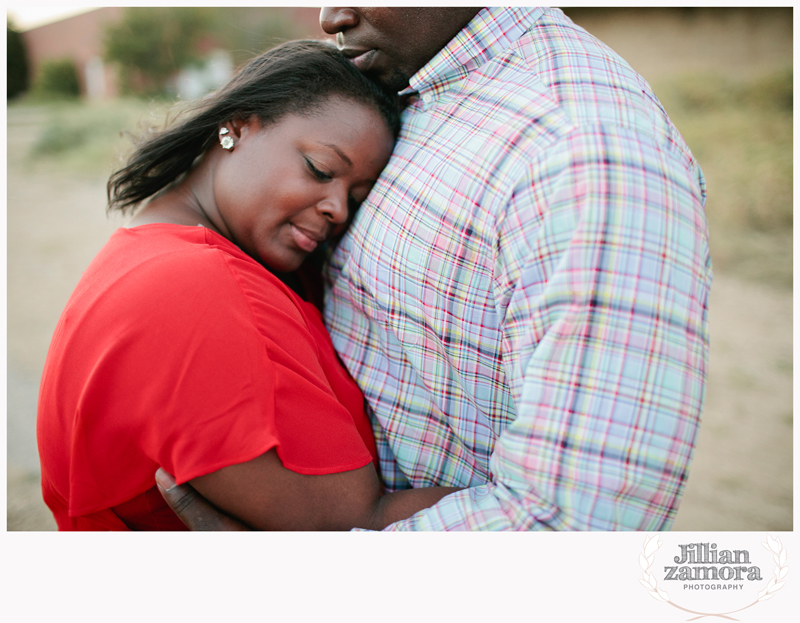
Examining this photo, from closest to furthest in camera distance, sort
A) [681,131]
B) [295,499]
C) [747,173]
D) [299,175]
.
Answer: [295,499]
[299,175]
[747,173]
[681,131]

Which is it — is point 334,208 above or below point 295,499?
above

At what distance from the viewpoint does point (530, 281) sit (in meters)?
1.08

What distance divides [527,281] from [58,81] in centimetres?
1070

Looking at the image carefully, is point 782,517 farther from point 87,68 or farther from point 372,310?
point 87,68

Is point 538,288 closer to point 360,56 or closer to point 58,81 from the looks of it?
point 360,56

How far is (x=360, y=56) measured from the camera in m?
1.59

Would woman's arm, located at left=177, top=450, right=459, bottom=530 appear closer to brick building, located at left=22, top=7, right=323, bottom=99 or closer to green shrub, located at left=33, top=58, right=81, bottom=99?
brick building, located at left=22, top=7, right=323, bottom=99

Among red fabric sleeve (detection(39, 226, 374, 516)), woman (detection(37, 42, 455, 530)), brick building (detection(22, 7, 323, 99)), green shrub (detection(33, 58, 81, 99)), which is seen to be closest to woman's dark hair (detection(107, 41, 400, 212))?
woman (detection(37, 42, 455, 530))
